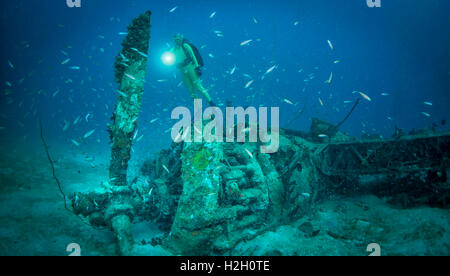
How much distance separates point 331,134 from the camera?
6.63 metres

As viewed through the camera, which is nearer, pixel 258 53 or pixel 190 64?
pixel 190 64

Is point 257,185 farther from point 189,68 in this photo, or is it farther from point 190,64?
point 190,64

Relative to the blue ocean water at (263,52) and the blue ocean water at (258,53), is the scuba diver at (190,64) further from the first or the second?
the blue ocean water at (263,52)

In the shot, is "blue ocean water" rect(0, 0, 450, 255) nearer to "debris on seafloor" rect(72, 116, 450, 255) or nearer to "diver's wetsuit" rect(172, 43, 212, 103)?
"diver's wetsuit" rect(172, 43, 212, 103)

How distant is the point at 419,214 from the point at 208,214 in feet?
15.5

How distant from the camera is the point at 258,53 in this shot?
12662 centimetres

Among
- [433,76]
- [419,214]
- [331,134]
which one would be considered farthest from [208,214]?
[433,76]

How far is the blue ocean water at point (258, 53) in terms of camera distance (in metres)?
60.9

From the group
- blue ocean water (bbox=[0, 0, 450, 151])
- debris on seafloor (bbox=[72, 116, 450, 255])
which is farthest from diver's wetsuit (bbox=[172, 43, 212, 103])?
blue ocean water (bbox=[0, 0, 450, 151])

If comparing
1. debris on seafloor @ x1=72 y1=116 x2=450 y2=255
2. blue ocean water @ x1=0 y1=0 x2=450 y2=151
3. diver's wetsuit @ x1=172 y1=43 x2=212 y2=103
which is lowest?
debris on seafloor @ x1=72 y1=116 x2=450 y2=255

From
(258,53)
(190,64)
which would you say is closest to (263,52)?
(258,53)

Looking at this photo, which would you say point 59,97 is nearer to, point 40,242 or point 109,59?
point 109,59

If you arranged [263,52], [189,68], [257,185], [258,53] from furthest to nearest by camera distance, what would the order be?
1. [258,53]
2. [263,52]
3. [189,68]
4. [257,185]

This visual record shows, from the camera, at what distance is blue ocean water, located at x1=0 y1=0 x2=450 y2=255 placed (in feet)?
200
